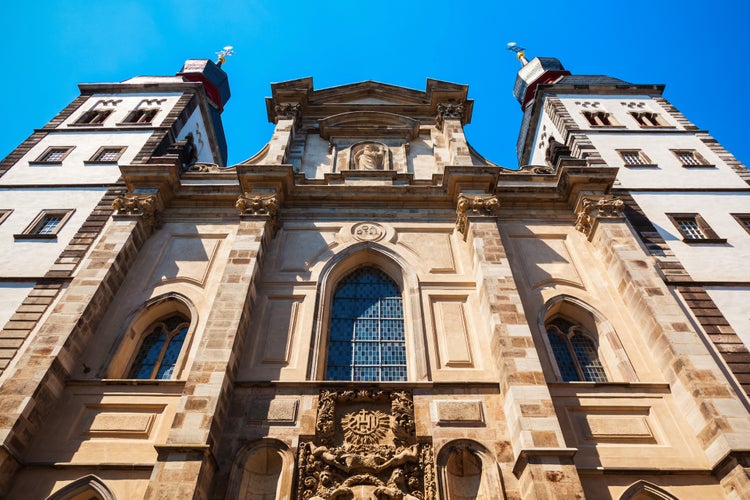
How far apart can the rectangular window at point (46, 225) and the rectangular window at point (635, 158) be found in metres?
17.9

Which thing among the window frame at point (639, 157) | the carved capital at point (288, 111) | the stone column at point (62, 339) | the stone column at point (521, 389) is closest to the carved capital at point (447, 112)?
the carved capital at point (288, 111)

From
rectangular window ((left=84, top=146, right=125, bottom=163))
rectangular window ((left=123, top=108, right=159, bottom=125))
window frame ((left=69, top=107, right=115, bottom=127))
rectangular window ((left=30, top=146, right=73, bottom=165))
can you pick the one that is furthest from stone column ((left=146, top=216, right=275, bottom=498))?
window frame ((left=69, top=107, right=115, bottom=127))

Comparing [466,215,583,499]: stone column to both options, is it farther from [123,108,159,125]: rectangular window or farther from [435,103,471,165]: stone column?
[123,108,159,125]: rectangular window

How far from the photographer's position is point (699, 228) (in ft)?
47.7

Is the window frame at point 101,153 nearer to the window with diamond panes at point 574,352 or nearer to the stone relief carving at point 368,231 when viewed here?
the stone relief carving at point 368,231

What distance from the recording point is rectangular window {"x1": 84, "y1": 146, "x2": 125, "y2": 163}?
17.4m

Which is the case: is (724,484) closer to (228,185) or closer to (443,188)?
(443,188)

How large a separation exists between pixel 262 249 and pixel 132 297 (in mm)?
3175

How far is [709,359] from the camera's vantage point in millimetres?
9828

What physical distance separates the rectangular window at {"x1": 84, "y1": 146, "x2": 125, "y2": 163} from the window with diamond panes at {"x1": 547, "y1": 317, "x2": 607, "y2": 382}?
591 inches

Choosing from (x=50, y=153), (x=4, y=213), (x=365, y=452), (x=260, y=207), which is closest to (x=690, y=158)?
(x=260, y=207)

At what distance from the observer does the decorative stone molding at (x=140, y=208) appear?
1345 centimetres

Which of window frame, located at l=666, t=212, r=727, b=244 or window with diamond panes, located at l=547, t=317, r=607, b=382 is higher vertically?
window frame, located at l=666, t=212, r=727, b=244

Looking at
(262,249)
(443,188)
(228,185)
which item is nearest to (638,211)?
(443,188)
